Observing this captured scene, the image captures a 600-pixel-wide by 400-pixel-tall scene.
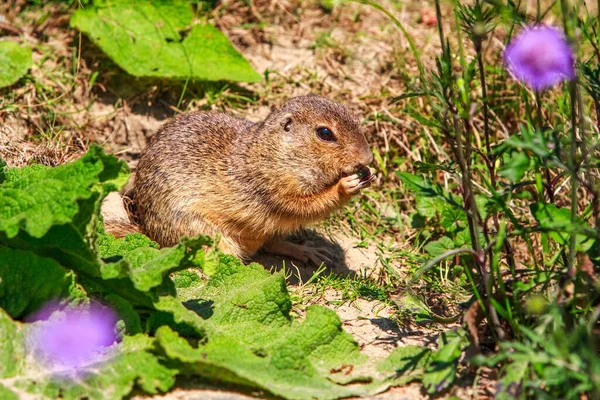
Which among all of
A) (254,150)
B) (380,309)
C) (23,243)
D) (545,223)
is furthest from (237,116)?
(545,223)

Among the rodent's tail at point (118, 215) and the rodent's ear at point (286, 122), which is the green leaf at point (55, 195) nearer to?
A: the rodent's tail at point (118, 215)

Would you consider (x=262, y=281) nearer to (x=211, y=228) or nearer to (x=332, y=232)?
(x=211, y=228)

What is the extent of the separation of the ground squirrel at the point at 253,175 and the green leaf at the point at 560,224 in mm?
1699

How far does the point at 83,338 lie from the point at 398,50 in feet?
13.2

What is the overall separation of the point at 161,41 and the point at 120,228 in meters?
1.68

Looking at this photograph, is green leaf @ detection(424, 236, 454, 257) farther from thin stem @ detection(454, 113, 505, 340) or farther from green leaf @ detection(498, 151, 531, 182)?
green leaf @ detection(498, 151, 531, 182)

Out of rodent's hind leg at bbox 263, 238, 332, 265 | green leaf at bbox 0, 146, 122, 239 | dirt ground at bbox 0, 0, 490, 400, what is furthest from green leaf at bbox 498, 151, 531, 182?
rodent's hind leg at bbox 263, 238, 332, 265

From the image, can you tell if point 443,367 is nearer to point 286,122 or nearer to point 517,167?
point 517,167

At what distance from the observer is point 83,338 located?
3463mm

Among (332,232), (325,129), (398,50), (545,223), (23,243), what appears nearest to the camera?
(545,223)

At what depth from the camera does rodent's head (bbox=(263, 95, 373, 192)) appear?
5113mm

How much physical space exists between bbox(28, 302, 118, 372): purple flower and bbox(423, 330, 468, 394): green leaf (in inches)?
53.4

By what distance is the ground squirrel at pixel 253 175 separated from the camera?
5172 millimetres

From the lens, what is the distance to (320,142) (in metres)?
5.18
